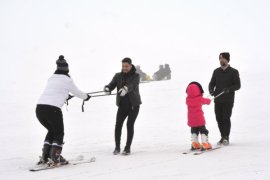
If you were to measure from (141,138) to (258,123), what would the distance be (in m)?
3.28

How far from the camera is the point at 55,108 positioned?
6.34 metres

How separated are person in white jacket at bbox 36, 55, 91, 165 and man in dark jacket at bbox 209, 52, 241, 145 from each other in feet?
9.63

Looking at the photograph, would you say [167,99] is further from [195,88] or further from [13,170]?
[13,170]

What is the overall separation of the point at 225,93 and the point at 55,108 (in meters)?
3.30

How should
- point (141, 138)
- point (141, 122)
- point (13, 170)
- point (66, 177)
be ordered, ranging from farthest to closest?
point (141, 122) → point (141, 138) → point (13, 170) → point (66, 177)

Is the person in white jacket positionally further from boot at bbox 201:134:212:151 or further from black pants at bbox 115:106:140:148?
boot at bbox 201:134:212:151

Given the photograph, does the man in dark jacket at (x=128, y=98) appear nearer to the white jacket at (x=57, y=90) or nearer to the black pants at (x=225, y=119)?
the white jacket at (x=57, y=90)

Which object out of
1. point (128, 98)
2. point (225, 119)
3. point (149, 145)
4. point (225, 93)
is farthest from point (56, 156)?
point (225, 93)

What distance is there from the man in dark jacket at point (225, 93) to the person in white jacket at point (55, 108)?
2.94 meters

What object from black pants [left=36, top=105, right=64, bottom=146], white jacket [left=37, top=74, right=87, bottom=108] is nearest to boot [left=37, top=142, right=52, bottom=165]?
black pants [left=36, top=105, right=64, bottom=146]

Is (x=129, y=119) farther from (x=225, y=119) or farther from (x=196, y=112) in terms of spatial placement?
(x=225, y=119)

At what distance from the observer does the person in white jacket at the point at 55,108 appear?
630 centimetres

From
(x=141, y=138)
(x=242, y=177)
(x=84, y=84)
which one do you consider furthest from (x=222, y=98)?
(x=84, y=84)

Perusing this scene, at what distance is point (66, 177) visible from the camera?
17.6 ft
